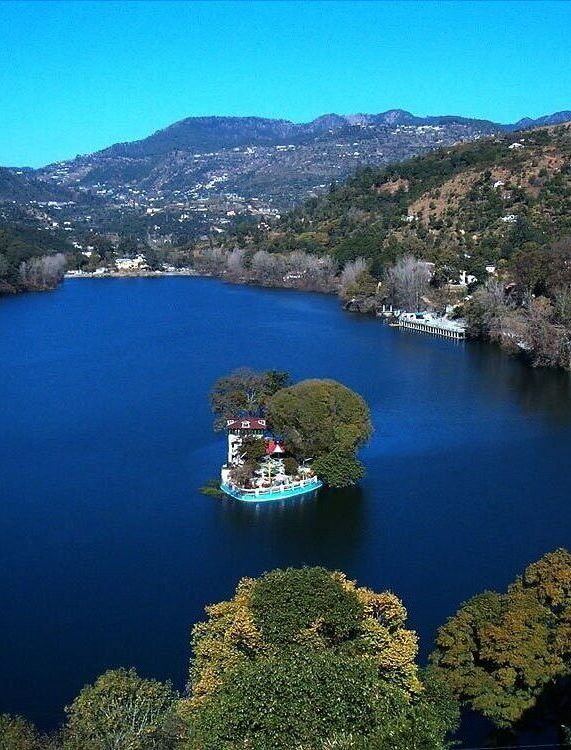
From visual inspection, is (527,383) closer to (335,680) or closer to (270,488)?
(270,488)

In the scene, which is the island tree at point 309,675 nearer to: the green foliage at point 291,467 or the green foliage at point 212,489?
the green foliage at point 212,489

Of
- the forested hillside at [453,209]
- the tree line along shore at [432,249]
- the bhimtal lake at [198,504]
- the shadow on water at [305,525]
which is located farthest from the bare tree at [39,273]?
the shadow on water at [305,525]

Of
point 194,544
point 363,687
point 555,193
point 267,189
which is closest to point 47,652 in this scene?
point 194,544

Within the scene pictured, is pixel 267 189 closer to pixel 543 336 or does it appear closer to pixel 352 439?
pixel 543 336

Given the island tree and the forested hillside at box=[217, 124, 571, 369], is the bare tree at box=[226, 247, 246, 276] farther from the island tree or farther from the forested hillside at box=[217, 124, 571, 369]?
the island tree

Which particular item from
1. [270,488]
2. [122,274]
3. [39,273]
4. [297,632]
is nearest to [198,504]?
[270,488]

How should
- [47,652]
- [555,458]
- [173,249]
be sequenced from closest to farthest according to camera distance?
1. [47,652]
2. [555,458]
3. [173,249]

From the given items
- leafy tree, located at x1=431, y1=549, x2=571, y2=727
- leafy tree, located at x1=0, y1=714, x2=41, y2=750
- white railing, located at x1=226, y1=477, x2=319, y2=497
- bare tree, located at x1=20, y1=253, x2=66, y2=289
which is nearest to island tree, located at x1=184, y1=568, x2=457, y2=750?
leafy tree, located at x1=431, y1=549, x2=571, y2=727
